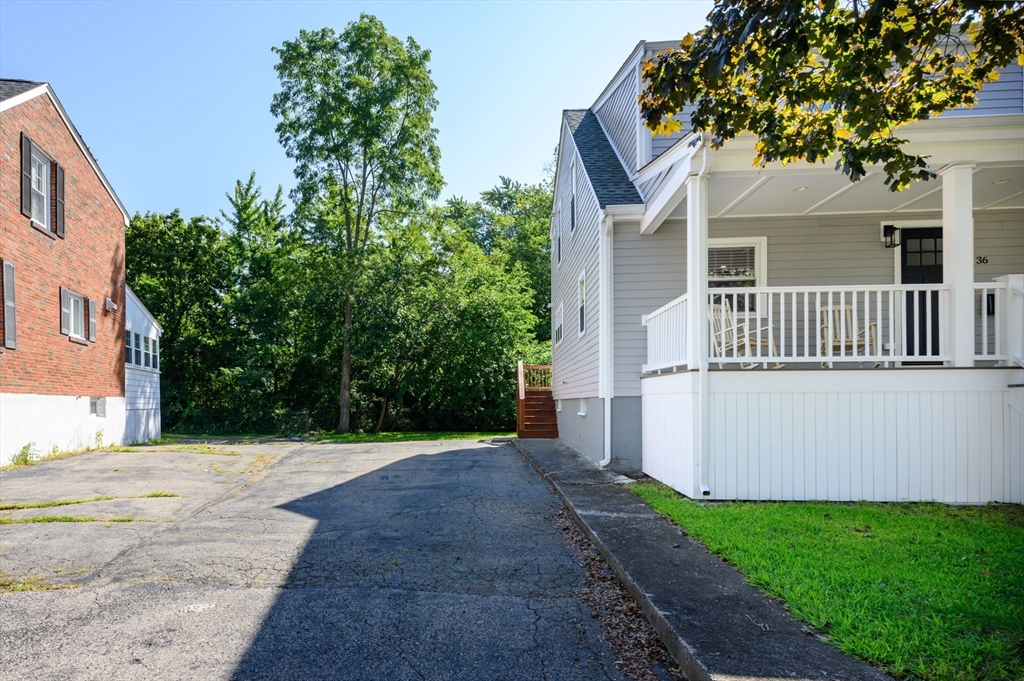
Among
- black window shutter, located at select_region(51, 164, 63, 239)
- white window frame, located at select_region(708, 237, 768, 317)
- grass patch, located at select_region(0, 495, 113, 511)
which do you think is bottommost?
grass patch, located at select_region(0, 495, 113, 511)

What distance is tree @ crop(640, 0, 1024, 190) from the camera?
12.1 feet

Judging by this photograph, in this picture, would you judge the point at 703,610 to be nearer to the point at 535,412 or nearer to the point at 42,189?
the point at 535,412

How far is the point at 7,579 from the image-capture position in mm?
4965

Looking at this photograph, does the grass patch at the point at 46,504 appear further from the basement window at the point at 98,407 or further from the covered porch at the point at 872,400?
the basement window at the point at 98,407

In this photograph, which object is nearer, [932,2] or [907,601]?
[907,601]

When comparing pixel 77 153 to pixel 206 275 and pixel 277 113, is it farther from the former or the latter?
pixel 206 275

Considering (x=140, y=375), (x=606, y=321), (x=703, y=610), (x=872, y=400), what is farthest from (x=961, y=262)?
(x=140, y=375)

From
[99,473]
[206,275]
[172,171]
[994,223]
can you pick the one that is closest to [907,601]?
[994,223]

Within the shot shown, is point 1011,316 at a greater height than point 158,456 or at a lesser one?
greater

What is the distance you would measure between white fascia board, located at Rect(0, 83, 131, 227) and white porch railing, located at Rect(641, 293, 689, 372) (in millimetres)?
11623

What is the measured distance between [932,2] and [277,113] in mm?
23409

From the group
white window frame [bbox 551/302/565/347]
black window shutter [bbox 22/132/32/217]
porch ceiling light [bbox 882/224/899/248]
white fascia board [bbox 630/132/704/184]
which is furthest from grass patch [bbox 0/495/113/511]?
porch ceiling light [bbox 882/224/899/248]

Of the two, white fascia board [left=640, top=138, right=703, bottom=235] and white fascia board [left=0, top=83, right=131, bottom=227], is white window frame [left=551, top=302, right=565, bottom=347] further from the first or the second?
white fascia board [left=0, top=83, right=131, bottom=227]

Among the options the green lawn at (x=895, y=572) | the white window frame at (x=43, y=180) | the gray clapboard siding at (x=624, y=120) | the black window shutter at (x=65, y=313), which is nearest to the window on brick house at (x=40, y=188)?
the white window frame at (x=43, y=180)
